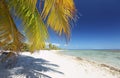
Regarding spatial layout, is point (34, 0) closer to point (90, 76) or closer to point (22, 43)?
point (22, 43)

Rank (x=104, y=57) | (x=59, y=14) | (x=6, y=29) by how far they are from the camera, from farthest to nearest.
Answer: (x=104, y=57)
(x=6, y=29)
(x=59, y=14)

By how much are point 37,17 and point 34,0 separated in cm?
113

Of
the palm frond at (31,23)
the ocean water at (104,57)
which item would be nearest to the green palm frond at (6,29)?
the palm frond at (31,23)

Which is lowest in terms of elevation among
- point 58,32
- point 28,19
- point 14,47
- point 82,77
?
point 82,77

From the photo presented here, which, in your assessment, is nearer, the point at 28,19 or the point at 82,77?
the point at 28,19

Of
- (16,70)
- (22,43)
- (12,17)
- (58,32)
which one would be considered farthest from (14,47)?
(16,70)

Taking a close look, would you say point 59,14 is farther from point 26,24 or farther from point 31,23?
point 26,24

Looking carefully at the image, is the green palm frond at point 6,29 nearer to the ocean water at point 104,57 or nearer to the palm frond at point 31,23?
the palm frond at point 31,23

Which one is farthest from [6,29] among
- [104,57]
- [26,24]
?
[104,57]

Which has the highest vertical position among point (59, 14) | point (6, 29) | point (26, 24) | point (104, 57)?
point (59, 14)

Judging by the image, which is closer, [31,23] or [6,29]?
[6,29]

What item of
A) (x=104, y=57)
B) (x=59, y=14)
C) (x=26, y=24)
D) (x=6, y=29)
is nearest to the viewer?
(x=59, y=14)

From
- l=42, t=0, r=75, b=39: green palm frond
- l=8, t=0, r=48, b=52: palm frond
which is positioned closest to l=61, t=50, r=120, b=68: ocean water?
l=8, t=0, r=48, b=52: palm frond

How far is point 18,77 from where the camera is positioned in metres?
7.81
